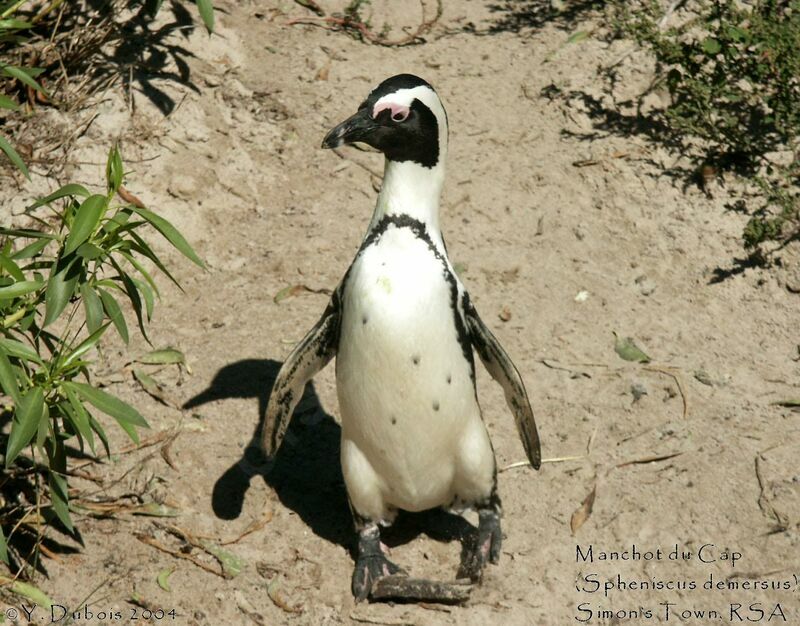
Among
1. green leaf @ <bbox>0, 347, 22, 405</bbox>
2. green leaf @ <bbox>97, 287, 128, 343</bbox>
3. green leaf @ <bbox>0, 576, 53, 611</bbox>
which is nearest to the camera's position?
green leaf @ <bbox>0, 347, 22, 405</bbox>

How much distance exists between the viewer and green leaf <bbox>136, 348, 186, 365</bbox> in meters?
4.62

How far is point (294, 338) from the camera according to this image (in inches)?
187

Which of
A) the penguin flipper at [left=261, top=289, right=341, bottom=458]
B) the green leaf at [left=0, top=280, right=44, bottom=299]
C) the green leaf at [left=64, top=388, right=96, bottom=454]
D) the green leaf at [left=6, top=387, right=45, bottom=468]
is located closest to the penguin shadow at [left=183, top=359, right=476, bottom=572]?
the penguin flipper at [left=261, top=289, right=341, bottom=458]

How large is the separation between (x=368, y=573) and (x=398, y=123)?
1.57 metres

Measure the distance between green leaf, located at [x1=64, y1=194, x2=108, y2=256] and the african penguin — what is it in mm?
761

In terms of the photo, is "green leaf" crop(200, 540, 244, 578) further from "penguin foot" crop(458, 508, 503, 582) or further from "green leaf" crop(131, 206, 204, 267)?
"green leaf" crop(131, 206, 204, 267)

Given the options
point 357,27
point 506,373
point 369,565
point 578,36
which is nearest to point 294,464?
point 369,565

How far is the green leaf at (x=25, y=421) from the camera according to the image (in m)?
→ 2.96

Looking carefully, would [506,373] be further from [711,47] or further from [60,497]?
[711,47]

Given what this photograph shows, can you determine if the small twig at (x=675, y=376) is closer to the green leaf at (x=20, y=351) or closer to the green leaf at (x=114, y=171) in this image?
the green leaf at (x=114, y=171)

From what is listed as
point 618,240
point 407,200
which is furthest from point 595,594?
point 618,240

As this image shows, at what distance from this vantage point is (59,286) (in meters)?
3.07

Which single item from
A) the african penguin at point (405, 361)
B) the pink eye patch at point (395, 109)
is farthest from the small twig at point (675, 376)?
the pink eye patch at point (395, 109)

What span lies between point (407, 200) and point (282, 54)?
2.96 meters
